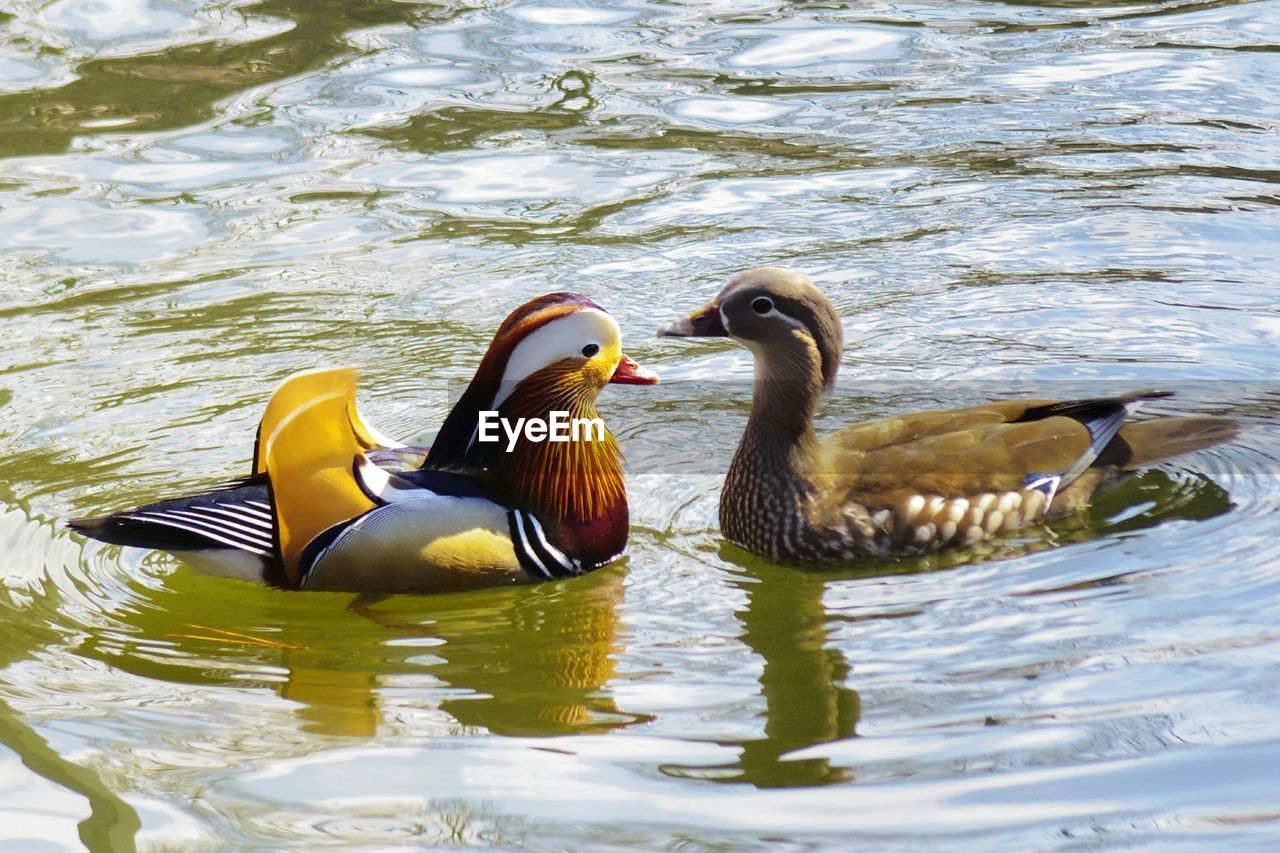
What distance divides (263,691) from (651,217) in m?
4.58

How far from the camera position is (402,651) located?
16.1 feet

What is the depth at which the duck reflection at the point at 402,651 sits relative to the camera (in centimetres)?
450

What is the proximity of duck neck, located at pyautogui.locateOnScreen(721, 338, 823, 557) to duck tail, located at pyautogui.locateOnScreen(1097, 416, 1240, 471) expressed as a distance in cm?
112

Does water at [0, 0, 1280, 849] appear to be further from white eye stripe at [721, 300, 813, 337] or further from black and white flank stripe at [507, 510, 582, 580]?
white eye stripe at [721, 300, 813, 337]

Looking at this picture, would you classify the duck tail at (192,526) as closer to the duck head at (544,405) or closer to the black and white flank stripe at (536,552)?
the duck head at (544,405)

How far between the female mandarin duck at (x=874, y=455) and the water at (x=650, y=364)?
0.50 feet

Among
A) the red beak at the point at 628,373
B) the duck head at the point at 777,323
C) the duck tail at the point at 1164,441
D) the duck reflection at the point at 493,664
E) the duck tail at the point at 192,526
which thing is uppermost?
the duck head at the point at 777,323

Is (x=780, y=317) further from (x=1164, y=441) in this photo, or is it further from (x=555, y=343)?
(x=1164, y=441)

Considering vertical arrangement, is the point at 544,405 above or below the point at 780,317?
below

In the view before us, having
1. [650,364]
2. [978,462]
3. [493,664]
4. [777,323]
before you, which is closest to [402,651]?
[493,664]

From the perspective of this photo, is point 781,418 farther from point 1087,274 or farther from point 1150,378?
point 1087,274

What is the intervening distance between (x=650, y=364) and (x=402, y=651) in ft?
8.68

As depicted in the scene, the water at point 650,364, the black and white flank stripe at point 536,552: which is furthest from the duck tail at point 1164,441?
the black and white flank stripe at point 536,552

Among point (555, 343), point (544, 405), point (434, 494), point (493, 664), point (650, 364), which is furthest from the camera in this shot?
point (650, 364)
